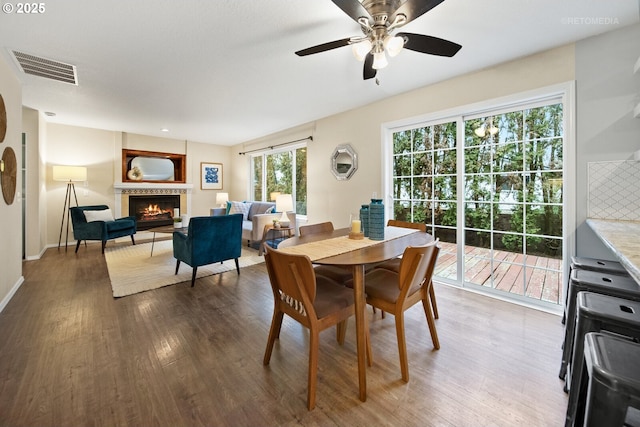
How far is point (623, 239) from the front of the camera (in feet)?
4.69

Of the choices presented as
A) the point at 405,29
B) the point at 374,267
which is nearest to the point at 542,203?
the point at 374,267

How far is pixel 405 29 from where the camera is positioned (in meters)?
2.19

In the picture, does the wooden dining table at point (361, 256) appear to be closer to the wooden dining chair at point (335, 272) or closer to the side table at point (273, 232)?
the wooden dining chair at point (335, 272)

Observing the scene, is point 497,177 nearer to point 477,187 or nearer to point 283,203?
point 477,187

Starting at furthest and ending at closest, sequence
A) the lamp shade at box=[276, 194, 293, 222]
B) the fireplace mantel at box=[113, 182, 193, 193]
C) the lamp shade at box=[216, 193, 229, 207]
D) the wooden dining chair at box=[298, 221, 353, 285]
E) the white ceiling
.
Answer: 1. the lamp shade at box=[216, 193, 229, 207]
2. the fireplace mantel at box=[113, 182, 193, 193]
3. the lamp shade at box=[276, 194, 293, 222]
4. the wooden dining chair at box=[298, 221, 353, 285]
5. the white ceiling

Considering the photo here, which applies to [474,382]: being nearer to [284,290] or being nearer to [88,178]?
[284,290]

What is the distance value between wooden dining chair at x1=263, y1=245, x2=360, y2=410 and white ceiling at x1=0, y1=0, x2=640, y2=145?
1.80 m

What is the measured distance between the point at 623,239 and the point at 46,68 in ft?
16.6

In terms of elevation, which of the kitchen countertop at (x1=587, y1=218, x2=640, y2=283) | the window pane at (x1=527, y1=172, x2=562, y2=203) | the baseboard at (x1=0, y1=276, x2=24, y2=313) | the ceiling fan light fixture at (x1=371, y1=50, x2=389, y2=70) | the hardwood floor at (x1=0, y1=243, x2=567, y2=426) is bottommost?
the hardwood floor at (x1=0, y1=243, x2=567, y2=426)

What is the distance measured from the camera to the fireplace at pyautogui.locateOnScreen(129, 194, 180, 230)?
239 inches

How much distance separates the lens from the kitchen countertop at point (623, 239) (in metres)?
0.95

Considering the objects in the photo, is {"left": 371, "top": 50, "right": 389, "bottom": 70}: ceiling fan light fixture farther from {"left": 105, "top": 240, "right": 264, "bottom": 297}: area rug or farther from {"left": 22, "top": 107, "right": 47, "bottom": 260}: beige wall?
{"left": 22, "top": 107, "right": 47, "bottom": 260}: beige wall

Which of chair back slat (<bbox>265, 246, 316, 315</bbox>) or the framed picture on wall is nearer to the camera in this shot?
chair back slat (<bbox>265, 246, 316, 315</bbox>)

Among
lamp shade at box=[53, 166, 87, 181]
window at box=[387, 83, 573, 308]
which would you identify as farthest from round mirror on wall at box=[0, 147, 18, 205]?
window at box=[387, 83, 573, 308]
